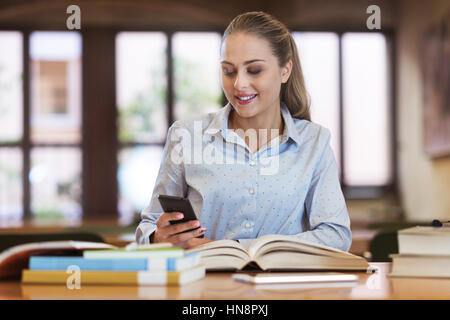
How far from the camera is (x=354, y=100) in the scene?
7438mm

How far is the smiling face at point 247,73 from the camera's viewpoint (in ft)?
6.65

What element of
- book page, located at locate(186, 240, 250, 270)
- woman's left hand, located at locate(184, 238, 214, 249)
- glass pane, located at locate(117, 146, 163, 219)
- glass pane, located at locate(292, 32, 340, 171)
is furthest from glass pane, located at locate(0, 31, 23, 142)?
book page, located at locate(186, 240, 250, 270)

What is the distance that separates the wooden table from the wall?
16.6ft

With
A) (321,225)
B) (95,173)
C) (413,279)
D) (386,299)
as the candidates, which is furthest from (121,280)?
(95,173)

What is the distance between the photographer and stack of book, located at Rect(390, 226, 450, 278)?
140cm

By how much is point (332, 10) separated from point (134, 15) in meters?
2.19

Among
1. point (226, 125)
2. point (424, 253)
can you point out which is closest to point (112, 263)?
point (424, 253)

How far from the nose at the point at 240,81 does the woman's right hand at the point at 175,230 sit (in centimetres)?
50

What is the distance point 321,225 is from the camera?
6.48 feet

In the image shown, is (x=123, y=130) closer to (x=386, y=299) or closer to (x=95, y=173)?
(x=95, y=173)

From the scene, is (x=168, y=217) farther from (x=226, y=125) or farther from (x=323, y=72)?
(x=323, y=72)

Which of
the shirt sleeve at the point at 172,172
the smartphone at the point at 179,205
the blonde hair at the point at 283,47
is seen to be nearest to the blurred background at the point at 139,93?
the blonde hair at the point at 283,47

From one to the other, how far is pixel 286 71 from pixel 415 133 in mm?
5080
